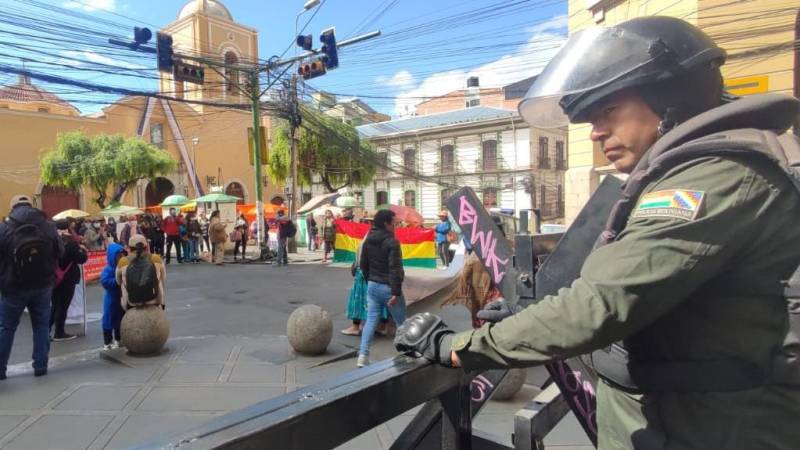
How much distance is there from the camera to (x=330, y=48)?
13891mm

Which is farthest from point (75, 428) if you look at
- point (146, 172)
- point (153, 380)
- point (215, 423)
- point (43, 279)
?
point (146, 172)

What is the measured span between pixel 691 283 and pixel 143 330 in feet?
20.3

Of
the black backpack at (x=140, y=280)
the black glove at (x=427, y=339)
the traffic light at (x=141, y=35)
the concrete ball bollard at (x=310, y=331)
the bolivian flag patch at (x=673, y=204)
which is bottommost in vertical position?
the concrete ball bollard at (x=310, y=331)

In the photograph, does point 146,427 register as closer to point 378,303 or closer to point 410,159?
point 378,303

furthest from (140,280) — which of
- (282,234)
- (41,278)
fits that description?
(282,234)

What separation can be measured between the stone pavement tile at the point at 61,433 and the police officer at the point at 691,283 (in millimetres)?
3833

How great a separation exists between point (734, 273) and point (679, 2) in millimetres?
11381

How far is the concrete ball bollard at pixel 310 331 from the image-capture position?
6.08 meters

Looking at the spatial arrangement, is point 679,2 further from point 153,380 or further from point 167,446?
point 167,446

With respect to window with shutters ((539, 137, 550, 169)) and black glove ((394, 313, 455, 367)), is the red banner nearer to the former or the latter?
black glove ((394, 313, 455, 367))

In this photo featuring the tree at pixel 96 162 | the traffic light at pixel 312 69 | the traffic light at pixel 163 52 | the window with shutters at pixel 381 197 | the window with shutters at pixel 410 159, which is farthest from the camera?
the window with shutters at pixel 381 197

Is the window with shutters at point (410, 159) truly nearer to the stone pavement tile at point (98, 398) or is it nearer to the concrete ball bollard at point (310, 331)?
the concrete ball bollard at point (310, 331)

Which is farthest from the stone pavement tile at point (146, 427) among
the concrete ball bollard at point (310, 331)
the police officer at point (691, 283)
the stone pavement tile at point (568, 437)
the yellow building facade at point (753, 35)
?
the yellow building facade at point (753, 35)

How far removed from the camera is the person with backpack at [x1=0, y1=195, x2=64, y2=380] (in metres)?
5.23
